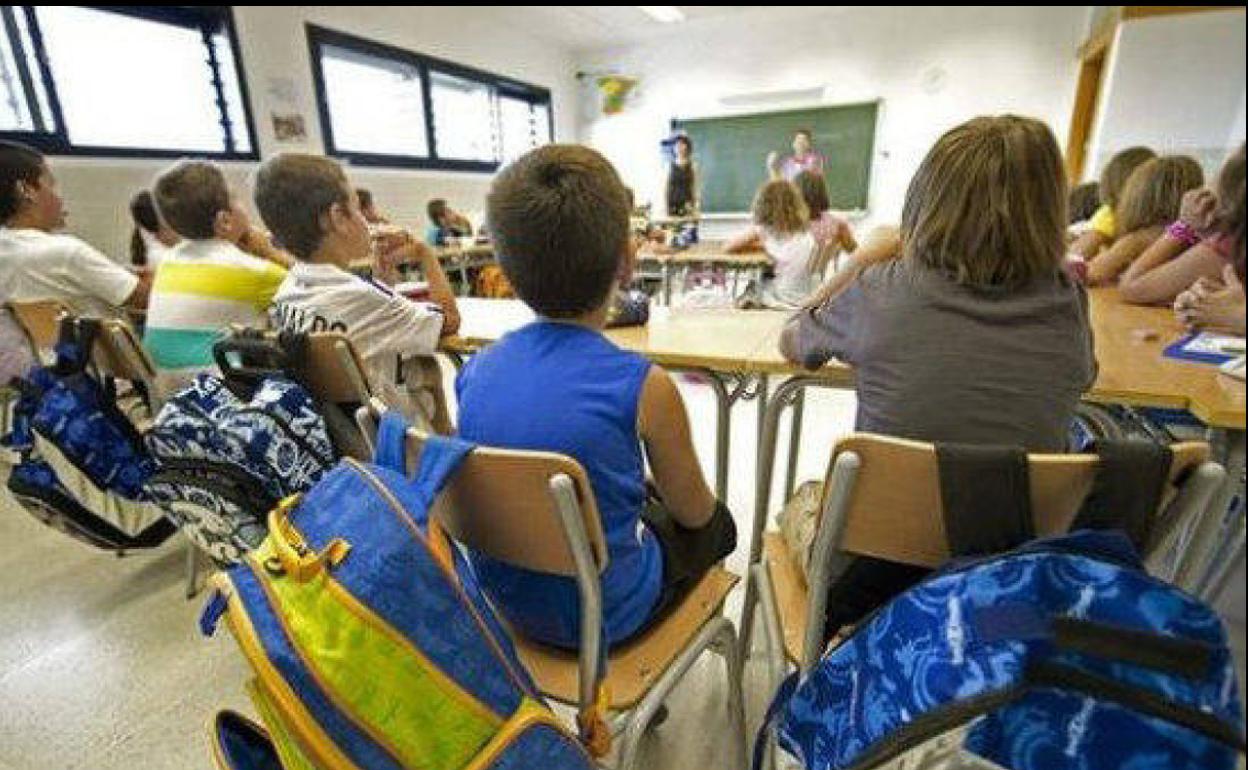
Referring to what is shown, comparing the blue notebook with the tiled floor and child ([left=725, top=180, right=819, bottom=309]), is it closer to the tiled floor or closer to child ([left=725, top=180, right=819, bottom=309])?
the tiled floor

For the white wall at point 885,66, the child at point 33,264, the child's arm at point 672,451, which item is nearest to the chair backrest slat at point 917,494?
the child's arm at point 672,451

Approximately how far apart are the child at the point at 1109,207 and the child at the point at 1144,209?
0.21 meters

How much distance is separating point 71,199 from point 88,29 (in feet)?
3.43

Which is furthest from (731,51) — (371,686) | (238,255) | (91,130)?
(371,686)

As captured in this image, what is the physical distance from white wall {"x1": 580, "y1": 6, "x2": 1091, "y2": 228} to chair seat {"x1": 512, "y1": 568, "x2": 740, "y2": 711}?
5.80 meters

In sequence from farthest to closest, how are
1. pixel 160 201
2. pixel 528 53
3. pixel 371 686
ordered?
pixel 528 53 < pixel 160 201 < pixel 371 686

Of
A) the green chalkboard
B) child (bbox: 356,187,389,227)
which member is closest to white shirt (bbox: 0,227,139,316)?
child (bbox: 356,187,389,227)

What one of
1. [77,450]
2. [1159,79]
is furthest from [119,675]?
[1159,79]

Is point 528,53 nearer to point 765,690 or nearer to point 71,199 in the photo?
point 71,199

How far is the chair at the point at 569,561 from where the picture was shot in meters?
0.65

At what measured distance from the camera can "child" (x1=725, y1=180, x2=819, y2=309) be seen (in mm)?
3227

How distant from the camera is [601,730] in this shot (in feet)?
2.53

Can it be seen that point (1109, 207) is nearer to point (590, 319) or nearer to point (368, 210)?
point (590, 319)

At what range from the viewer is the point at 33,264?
1.83 m
